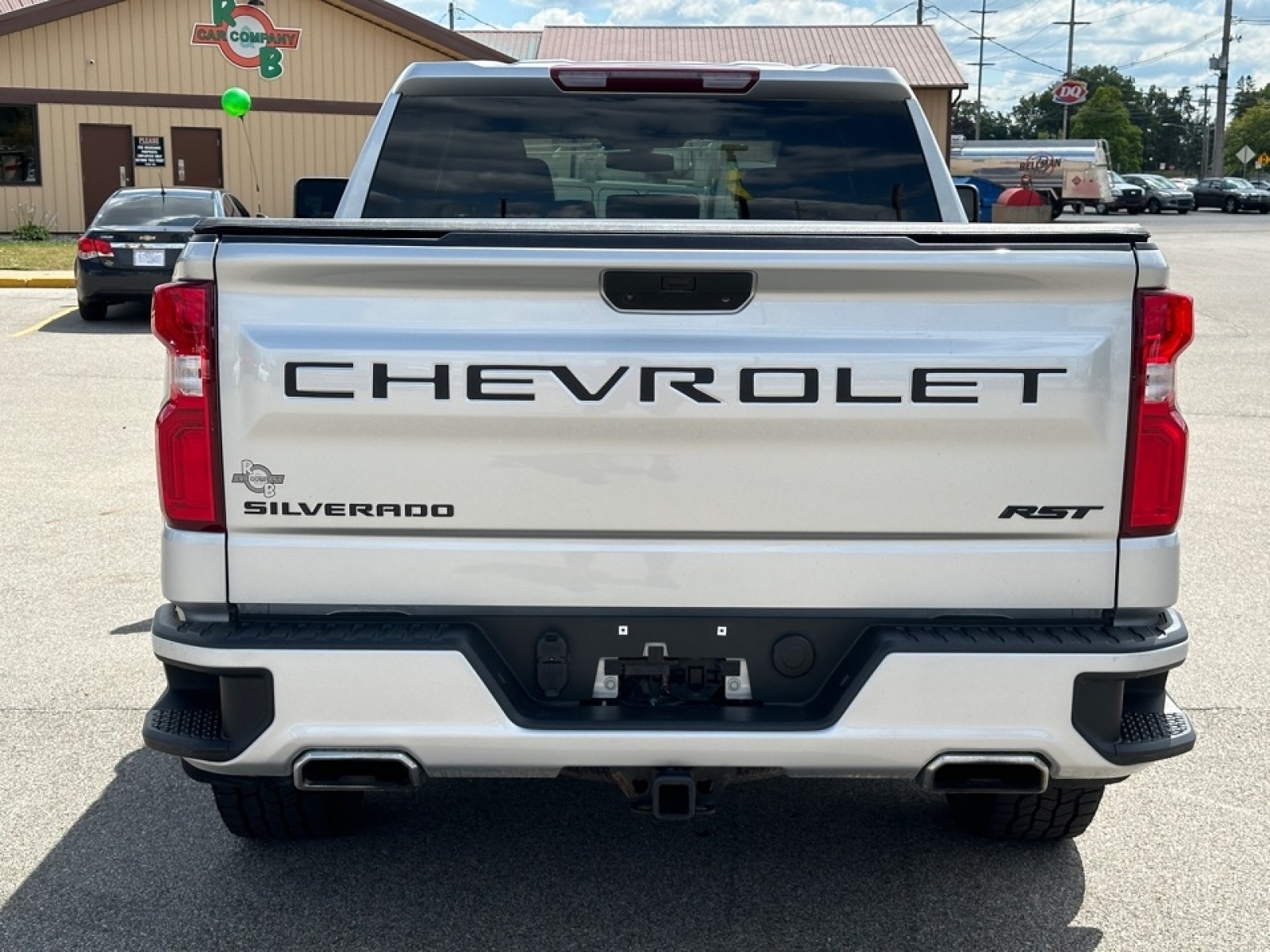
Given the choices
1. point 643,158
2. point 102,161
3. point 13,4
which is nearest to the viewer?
point 643,158

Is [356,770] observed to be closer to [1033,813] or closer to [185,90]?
[1033,813]

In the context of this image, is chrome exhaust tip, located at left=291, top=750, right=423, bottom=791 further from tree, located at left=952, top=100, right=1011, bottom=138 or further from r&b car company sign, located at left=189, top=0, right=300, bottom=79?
tree, located at left=952, top=100, right=1011, bottom=138

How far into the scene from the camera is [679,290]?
10.4ft

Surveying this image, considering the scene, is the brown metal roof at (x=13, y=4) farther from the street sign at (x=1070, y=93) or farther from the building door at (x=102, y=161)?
the street sign at (x=1070, y=93)

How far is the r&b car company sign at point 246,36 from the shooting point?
30.8 metres

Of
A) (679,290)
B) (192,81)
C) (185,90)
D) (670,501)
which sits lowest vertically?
(670,501)

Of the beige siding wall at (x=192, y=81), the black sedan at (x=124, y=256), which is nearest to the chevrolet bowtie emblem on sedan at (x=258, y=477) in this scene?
the black sedan at (x=124, y=256)

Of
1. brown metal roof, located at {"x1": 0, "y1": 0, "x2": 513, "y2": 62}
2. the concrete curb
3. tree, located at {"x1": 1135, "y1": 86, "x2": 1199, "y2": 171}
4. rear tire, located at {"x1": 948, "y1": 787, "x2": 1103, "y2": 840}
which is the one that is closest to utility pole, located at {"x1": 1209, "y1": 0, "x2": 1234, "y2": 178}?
brown metal roof, located at {"x1": 0, "y1": 0, "x2": 513, "y2": 62}

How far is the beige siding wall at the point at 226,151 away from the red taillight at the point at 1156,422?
1134 inches

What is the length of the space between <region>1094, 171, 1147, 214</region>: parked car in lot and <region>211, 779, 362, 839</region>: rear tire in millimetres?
54593

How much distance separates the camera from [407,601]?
10.6ft

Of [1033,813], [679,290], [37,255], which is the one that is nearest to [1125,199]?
[37,255]

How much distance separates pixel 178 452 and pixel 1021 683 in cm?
184

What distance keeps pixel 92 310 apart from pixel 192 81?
15.5 m
